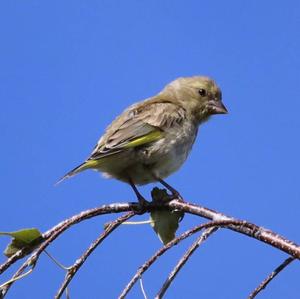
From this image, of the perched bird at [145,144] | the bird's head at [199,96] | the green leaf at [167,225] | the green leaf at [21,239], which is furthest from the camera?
the bird's head at [199,96]

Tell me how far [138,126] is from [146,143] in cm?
25

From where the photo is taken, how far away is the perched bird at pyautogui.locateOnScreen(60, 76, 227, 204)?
15.2 ft

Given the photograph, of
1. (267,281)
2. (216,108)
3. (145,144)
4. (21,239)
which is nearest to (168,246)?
(267,281)

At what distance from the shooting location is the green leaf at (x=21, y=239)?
8.40 feet

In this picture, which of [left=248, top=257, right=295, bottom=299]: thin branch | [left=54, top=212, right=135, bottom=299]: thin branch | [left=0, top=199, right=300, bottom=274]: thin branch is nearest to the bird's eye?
[left=0, top=199, right=300, bottom=274]: thin branch

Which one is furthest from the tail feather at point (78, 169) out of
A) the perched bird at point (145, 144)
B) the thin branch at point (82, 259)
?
the thin branch at point (82, 259)

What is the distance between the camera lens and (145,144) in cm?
476

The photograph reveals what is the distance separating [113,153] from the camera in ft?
15.1

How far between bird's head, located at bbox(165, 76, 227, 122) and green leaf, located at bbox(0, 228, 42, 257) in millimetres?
3383

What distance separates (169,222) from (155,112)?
234cm

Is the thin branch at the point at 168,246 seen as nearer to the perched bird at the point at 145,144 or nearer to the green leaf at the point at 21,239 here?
the green leaf at the point at 21,239

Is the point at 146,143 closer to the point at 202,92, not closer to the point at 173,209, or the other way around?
the point at 202,92

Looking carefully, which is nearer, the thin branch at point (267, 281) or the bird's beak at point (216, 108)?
the thin branch at point (267, 281)

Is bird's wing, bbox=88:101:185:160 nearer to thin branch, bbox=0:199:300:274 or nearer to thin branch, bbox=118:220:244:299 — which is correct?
thin branch, bbox=0:199:300:274
